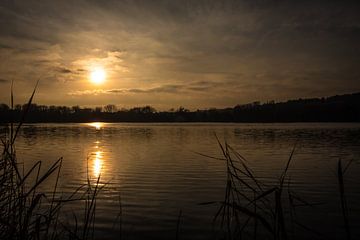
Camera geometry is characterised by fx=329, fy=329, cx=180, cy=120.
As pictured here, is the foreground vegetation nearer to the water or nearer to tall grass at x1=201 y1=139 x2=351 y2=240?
tall grass at x1=201 y1=139 x2=351 y2=240

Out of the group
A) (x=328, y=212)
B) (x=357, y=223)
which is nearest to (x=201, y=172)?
(x=328, y=212)

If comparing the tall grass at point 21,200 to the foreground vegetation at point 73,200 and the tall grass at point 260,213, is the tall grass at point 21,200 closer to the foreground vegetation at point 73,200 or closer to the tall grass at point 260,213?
the foreground vegetation at point 73,200

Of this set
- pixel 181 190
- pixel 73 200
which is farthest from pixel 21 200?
pixel 181 190

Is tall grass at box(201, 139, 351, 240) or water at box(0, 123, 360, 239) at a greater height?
tall grass at box(201, 139, 351, 240)

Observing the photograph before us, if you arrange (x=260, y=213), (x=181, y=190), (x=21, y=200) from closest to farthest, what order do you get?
(x=21, y=200)
(x=260, y=213)
(x=181, y=190)

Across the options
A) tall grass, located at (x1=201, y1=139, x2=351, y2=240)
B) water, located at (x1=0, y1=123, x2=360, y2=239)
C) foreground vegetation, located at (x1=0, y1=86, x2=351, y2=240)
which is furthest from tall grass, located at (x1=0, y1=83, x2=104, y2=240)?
tall grass, located at (x1=201, y1=139, x2=351, y2=240)

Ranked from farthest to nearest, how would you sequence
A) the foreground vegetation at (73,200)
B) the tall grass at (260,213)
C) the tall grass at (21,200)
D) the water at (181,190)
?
1. the water at (181,190)
2. the tall grass at (21,200)
3. the foreground vegetation at (73,200)
4. the tall grass at (260,213)

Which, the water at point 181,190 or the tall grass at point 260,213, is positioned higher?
the tall grass at point 260,213

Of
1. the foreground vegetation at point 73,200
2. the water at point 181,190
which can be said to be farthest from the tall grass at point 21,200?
the water at point 181,190

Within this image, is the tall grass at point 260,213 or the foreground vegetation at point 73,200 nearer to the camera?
the tall grass at point 260,213

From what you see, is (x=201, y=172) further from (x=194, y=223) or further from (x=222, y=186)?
(x=194, y=223)

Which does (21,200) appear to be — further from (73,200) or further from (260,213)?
(260,213)

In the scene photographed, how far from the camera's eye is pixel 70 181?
18.3 m

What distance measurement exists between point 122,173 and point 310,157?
54.7ft
